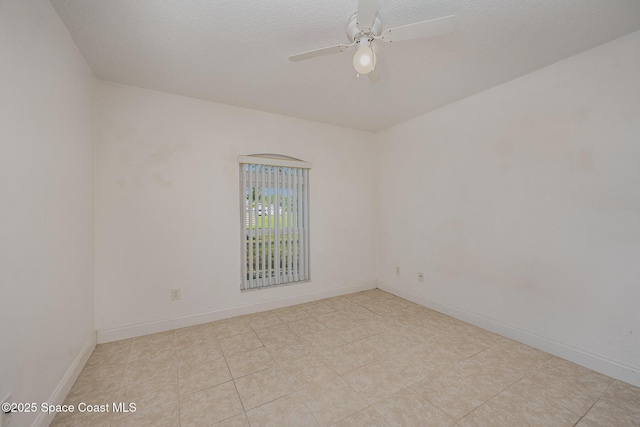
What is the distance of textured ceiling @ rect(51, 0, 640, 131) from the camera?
156cm

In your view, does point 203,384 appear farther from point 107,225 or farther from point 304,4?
point 304,4

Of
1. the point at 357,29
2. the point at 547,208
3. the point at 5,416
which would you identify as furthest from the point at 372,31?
the point at 5,416

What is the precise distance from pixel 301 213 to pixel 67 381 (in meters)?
2.68

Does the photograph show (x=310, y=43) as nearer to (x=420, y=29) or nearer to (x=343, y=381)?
(x=420, y=29)

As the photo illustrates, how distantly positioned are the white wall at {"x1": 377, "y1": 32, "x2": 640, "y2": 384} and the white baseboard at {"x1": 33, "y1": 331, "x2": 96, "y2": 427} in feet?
11.8

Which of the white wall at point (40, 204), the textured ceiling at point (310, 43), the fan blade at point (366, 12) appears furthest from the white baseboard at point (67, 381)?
the fan blade at point (366, 12)

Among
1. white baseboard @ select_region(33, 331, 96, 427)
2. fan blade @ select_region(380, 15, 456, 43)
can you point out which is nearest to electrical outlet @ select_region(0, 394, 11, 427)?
white baseboard @ select_region(33, 331, 96, 427)

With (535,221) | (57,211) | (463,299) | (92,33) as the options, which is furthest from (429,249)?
(92,33)

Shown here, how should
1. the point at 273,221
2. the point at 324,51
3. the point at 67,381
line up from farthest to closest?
the point at 273,221 → the point at 67,381 → the point at 324,51

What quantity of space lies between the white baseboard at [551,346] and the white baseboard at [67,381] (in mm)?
3591

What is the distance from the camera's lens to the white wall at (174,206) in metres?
2.46

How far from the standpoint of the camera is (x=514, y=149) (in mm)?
2447

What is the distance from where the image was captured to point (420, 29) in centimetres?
141

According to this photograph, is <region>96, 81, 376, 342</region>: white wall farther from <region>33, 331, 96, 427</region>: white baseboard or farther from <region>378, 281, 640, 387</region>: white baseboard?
<region>378, 281, 640, 387</region>: white baseboard
